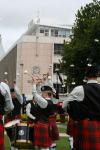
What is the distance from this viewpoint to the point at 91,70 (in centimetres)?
666

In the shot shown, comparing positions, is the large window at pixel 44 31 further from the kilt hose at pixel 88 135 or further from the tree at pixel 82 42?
the kilt hose at pixel 88 135

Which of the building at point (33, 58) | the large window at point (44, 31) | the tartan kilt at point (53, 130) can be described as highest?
the tartan kilt at point (53, 130)

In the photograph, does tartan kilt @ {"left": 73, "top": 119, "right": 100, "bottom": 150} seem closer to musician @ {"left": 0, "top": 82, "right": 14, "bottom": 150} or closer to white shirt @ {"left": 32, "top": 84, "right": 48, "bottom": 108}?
musician @ {"left": 0, "top": 82, "right": 14, "bottom": 150}

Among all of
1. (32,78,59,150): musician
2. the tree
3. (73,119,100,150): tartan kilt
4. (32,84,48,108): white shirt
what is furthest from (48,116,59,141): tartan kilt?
the tree

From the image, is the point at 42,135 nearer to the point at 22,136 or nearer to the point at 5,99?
the point at 22,136

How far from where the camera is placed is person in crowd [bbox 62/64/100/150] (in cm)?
650

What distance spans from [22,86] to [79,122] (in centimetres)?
5948

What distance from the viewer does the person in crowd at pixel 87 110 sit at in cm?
650

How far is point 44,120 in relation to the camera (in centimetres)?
1013

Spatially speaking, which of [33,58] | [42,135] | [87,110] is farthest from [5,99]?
[33,58]

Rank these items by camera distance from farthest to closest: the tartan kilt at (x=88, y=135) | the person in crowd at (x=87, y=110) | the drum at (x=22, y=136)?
1. the drum at (x=22, y=136)
2. the tartan kilt at (x=88, y=135)
3. the person in crowd at (x=87, y=110)

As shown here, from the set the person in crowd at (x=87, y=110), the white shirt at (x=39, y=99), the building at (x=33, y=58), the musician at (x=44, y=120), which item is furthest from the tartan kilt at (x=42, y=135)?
the building at (x=33, y=58)

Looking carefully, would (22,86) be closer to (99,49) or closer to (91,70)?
(99,49)

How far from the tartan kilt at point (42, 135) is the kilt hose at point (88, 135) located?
3429 mm
